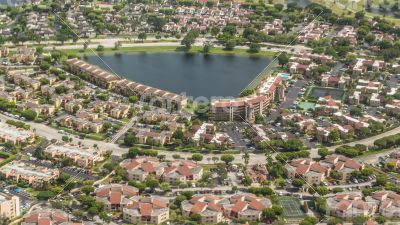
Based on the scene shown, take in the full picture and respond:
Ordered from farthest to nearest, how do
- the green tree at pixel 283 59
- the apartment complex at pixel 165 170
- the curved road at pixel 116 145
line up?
the green tree at pixel 283 59, the curved road at pixel 116 145, the apartment complex at pixel 165 170

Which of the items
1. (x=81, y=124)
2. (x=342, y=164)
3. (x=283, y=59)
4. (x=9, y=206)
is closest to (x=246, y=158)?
(x=342, y=164)

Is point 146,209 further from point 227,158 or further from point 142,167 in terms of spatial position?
point 227,158

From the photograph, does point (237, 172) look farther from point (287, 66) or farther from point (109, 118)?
point (287, 66)

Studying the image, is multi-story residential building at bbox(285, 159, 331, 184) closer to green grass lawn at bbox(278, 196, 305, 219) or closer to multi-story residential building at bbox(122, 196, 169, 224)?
green grass lawn at bbox(278, 196, 305, 219)

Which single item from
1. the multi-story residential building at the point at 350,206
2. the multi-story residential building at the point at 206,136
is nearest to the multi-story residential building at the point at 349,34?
the multi-story residential building at the point at 206,136

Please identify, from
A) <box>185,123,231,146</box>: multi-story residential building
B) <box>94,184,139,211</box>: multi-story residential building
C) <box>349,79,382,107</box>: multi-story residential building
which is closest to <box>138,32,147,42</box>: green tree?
<box>349,79,382,107</box>: multi-story residential building

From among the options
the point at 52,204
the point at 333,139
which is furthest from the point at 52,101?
the point at 333,139

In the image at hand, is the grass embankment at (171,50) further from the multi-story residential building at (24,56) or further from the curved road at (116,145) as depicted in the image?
the curved road at (116,145)
